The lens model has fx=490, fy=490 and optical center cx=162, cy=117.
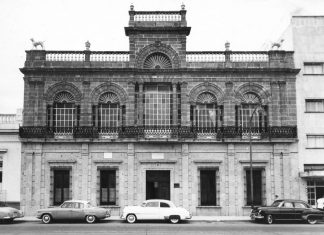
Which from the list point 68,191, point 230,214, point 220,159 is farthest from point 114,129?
point 230,214

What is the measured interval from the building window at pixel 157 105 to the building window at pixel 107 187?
14.6 ft

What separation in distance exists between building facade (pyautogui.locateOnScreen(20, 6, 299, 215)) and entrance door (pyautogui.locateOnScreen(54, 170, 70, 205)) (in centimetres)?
7

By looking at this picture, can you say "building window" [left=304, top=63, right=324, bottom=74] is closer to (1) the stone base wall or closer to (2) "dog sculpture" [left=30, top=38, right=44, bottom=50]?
(1) the stone base wall

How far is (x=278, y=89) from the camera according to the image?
35719 mm

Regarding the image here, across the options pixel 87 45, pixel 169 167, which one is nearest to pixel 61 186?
pixel 169 167

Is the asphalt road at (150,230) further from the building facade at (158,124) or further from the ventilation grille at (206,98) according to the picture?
the ventilation grille at (206,98)

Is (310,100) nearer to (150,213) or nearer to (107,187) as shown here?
(150,213)

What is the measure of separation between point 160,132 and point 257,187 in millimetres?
8006

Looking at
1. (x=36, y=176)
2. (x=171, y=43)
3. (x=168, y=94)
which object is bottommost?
(x=36, y=176)

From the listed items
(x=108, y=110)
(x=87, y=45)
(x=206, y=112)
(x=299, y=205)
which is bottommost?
(x=299, y=205)

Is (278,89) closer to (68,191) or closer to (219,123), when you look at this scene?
(219,123)

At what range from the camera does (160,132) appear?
114 ft

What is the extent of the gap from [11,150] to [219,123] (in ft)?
49.3

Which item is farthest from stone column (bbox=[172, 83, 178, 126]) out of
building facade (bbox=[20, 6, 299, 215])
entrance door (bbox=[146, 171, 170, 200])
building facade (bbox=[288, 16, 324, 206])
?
building facade (bbox=[288, 16, 324, 206])
